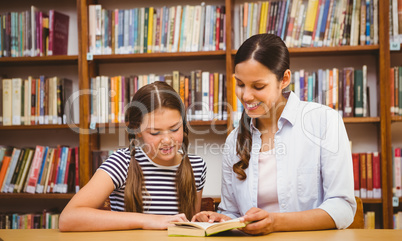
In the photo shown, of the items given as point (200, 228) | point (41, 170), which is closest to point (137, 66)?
point (41, 170)

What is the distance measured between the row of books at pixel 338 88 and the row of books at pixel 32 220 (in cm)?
172

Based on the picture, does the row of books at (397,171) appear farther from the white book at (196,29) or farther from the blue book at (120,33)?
the blue book at (120,33)

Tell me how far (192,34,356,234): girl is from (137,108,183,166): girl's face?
226 mm

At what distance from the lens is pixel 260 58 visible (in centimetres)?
134

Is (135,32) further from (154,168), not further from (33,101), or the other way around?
(154,168)

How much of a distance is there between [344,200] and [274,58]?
0.52 m

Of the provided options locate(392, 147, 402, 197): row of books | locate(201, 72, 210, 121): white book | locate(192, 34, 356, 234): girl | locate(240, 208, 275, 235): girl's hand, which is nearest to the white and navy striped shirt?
locate(192, 34, 356, 234): girl

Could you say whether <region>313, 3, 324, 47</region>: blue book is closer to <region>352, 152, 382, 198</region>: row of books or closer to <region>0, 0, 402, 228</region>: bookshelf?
<region>0, 0, 402, 228</region>: bookshelf

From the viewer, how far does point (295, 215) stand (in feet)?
3.71

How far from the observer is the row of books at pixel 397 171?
7.33ft

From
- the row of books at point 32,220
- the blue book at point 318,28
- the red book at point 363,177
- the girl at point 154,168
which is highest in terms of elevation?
the blue book at point 318,28

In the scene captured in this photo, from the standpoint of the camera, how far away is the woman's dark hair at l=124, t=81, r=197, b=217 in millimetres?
1398

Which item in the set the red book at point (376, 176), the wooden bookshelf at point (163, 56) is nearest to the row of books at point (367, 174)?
the red book at point (376, 176)

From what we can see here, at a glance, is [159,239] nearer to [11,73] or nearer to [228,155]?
[228,155]
